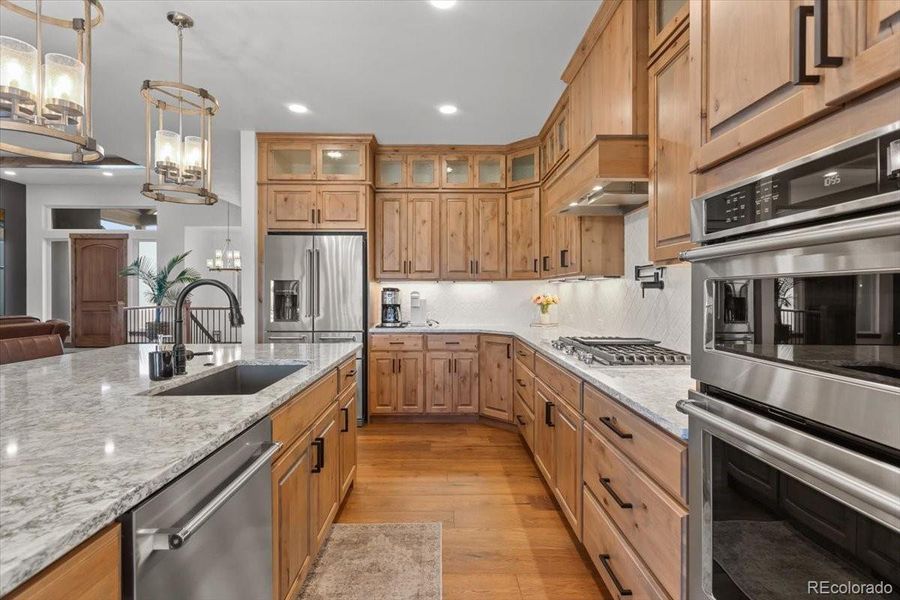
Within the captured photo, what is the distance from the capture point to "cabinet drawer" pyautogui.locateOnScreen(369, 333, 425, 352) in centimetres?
440

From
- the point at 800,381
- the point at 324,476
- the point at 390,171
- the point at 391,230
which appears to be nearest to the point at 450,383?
the point at 391,230

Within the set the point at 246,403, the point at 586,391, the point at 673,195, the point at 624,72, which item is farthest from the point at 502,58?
the point at 246,403

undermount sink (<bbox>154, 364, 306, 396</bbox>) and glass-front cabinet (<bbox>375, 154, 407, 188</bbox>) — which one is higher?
glass-front cabinet (<bbox>375, 154, 407, 188</bbox>)

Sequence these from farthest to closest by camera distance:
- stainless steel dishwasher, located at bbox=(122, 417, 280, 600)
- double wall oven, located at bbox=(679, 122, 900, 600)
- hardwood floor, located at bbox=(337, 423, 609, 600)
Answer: hardwood floor, located at bbox=(337, 423, 609, 600) → stainless steel dishwasher, located at bbox=(122, 417, 280, 600) → double wall oven, located at bbox=(679, 122, 900, 600)

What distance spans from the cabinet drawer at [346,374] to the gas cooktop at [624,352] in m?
1.27

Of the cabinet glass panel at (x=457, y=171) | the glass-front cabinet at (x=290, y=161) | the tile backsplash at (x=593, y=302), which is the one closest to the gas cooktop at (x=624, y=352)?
the tile backsplash at (x=593, y=302)

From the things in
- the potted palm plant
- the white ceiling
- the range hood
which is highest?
the white ceiling

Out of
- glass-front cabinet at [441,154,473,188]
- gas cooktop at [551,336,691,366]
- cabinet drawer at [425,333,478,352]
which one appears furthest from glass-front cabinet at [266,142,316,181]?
gas cooktop at [551,336,691,366]

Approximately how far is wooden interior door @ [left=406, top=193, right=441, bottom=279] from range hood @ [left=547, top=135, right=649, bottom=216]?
1.76 metres

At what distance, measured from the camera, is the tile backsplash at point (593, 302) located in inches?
98.0

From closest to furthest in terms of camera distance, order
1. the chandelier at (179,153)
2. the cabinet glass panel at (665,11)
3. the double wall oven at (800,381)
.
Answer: the double wall oven at (800,381)
the cabinet glass panel at (665,11)
the chandelier at (179,153)

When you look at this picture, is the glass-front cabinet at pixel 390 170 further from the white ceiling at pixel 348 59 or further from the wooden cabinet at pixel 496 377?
the wooden cabinet at pixel 496 377

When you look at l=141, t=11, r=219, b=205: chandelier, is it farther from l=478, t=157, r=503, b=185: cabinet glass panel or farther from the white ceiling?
l=478, t=157, r=503, b=185: cabinet glass panel

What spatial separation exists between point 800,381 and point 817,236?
10.7 inches
